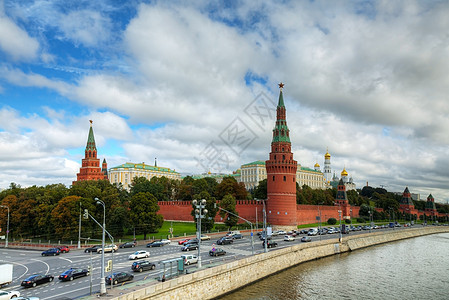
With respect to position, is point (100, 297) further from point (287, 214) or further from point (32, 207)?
point (287, 214)

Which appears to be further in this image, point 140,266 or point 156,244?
point 156,244

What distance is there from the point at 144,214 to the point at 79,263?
17604mm

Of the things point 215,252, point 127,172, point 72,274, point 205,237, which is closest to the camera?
point 72,274

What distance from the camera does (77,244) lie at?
174 feet

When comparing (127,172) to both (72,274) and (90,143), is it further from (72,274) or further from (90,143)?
(72,274)

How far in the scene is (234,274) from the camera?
35406 millimetres

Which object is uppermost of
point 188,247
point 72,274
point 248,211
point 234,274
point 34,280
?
point 248,211

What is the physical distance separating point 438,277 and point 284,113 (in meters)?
44.0

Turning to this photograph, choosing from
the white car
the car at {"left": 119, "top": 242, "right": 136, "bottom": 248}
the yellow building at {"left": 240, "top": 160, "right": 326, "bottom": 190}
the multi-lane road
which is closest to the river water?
the multi-lane road

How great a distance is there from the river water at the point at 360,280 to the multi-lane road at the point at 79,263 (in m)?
5.06

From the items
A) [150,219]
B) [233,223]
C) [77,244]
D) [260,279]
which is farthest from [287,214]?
[77,244]

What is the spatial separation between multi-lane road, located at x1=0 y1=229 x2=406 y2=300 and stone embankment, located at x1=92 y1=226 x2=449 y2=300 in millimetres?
1922

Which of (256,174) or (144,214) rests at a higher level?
(256,174)

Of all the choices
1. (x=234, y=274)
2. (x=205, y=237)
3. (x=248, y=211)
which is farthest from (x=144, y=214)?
(x=248, y=211)
